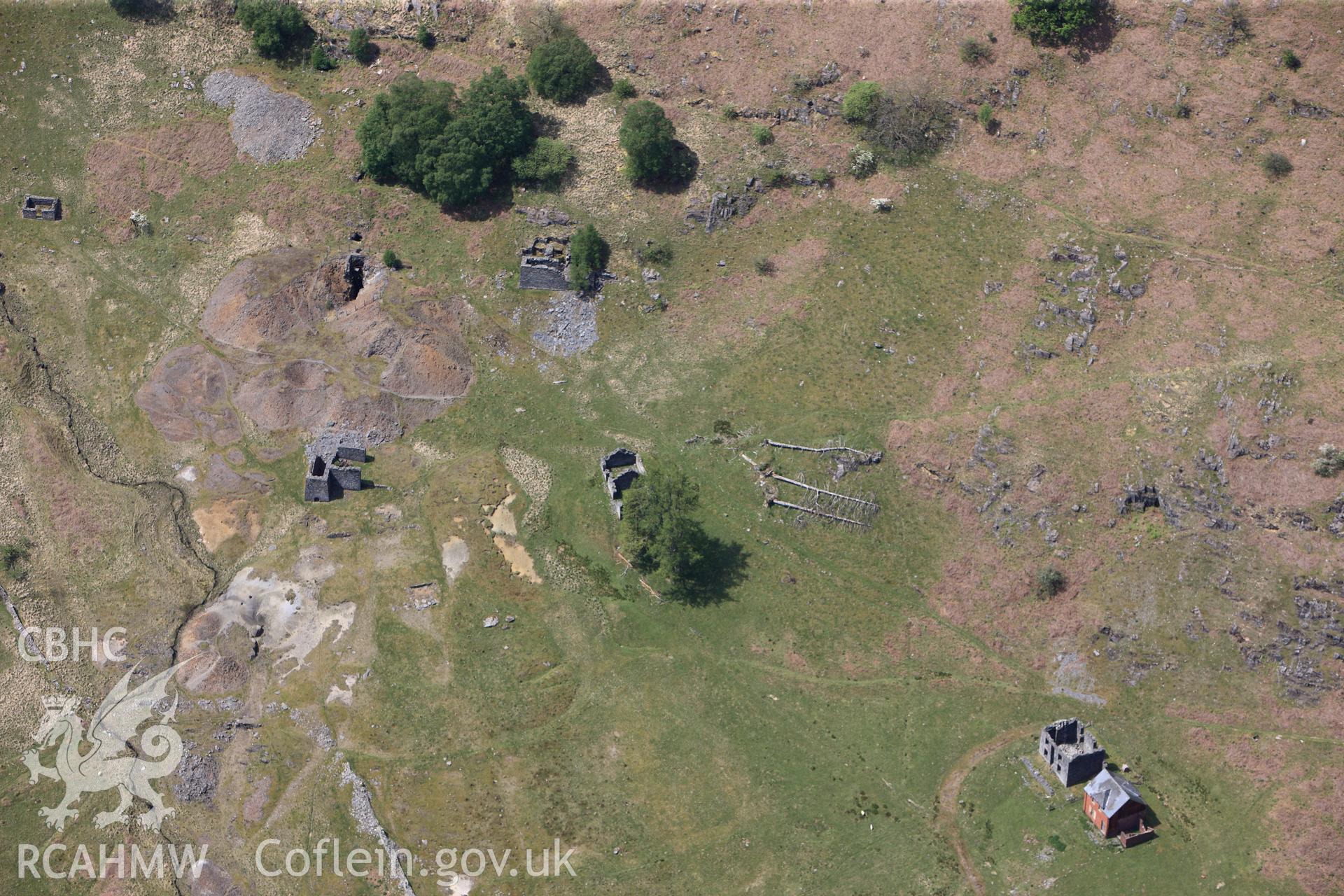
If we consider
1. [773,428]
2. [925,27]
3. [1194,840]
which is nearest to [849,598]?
[773,428]

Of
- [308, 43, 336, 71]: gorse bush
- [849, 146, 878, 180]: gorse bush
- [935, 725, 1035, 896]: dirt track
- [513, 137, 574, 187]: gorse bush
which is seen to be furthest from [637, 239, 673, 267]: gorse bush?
[935, 725, 1035, 896]: dirt track

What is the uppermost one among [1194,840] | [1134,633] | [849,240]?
[849,240]

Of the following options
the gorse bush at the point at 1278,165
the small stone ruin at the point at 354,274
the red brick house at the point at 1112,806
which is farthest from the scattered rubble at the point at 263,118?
the red brick house at the point at 1112,806

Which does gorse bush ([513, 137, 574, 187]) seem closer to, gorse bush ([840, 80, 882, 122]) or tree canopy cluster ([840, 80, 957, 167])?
gorse bush ([840, 80, 882, 122])

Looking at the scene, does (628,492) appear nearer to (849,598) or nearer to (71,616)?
(849,598)

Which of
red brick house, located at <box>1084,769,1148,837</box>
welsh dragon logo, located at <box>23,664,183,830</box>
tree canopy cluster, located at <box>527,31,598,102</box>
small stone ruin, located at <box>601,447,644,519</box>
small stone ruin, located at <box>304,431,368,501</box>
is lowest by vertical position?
welsh dragon logo, located at <box>23,664,183,830</box>

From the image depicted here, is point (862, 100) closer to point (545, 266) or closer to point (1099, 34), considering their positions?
point (1099, 34)
